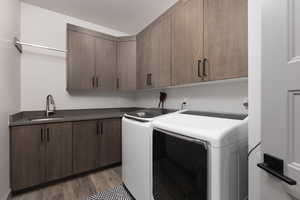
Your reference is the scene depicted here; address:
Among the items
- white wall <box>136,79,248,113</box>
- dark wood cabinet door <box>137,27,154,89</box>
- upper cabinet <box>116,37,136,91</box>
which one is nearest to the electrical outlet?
white wall <box>136,79,248,113</box>

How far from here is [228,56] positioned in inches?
47.2

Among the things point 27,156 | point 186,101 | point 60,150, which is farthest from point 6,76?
point 186,101

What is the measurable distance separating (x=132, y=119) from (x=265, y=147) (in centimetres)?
127

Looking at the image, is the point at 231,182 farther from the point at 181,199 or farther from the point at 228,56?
the point at 228,56

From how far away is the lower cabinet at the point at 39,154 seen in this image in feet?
5.64

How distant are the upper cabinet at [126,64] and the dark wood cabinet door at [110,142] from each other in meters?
0.73

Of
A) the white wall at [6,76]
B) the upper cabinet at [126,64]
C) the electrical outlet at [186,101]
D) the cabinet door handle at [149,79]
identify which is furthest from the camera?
the upper cabinet at [126,64]

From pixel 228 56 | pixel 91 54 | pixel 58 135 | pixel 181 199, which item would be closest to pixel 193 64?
pixel 228 56

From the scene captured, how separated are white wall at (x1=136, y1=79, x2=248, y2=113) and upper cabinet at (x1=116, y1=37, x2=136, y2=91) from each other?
73 cm

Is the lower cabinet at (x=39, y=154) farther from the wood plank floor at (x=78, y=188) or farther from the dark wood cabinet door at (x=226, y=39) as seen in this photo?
the dark wood cabinet door at (x=226, y=39)

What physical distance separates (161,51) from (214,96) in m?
0.94

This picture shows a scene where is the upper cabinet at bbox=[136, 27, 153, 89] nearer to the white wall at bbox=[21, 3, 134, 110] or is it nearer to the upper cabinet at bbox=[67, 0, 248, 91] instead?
the upper cabinet at bbox=[67, 0, 248, 91]

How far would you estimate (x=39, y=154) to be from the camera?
185 centimetres

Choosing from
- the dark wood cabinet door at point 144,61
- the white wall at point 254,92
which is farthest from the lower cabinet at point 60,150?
the white wall at point 254,92
